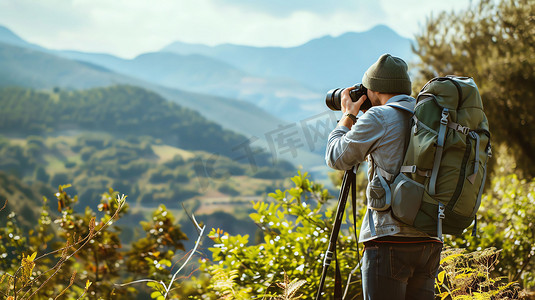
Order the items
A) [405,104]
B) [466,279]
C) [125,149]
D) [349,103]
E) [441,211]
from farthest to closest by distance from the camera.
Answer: [125,149] < [466,279] < [349,103] < [405,104] < [441,211]

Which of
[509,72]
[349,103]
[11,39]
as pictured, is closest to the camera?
[349,103]

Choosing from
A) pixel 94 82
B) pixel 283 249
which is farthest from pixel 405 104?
pixel 94 82

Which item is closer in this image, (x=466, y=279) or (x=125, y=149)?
(x=466, y=279)

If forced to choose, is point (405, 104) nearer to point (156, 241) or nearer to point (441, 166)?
point (441, 166)

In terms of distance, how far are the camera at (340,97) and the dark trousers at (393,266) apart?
20.3 inches

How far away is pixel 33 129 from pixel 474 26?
3264 inches

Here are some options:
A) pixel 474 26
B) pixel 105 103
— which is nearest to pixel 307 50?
pixel 105 103

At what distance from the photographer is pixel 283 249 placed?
272 centimetres

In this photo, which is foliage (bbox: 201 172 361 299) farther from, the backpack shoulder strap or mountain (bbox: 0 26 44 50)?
mountain (bbox: 0 26 44 50)

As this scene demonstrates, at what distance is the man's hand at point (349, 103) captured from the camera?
176 cm

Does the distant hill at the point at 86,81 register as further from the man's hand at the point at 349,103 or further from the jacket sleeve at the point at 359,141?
the jacket sleeve at the point at 359,141

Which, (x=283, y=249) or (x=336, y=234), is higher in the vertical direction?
(x=336, y=234)

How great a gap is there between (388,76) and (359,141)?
0.90ft

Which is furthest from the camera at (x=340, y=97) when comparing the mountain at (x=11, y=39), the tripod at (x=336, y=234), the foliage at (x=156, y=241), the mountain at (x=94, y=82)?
the mountain at (x=11, y=39)
